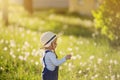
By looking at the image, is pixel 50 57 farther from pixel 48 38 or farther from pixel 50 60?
pixel 48 38

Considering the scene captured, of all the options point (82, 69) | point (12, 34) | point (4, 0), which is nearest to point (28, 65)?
point (82, 69)

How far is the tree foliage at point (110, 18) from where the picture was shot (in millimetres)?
13570

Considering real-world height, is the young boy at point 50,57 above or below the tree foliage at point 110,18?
above

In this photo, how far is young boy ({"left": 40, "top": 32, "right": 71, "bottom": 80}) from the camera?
7.37 m

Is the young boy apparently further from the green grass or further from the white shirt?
the green grass

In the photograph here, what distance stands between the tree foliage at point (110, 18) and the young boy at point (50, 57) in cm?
622

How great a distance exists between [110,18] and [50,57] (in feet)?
21.6

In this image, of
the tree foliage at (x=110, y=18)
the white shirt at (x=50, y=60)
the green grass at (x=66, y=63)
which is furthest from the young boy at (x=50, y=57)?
the tree foliage at (x=110, y=18)

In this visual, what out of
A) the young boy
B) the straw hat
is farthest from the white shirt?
the straw hat

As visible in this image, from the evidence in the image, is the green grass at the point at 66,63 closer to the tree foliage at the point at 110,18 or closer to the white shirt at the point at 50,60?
the tree foliage at the point at 110,18

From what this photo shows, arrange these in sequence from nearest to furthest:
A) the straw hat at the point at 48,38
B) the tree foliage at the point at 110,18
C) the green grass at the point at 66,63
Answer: the straw hat at the point at 48,38 → the green grass at the point at 66,63 → the tree foliage at the point at 110,18

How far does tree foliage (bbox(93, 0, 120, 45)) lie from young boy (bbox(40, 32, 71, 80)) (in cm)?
622

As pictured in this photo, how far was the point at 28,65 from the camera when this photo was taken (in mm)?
9953

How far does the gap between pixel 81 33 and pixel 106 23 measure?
4551mm
